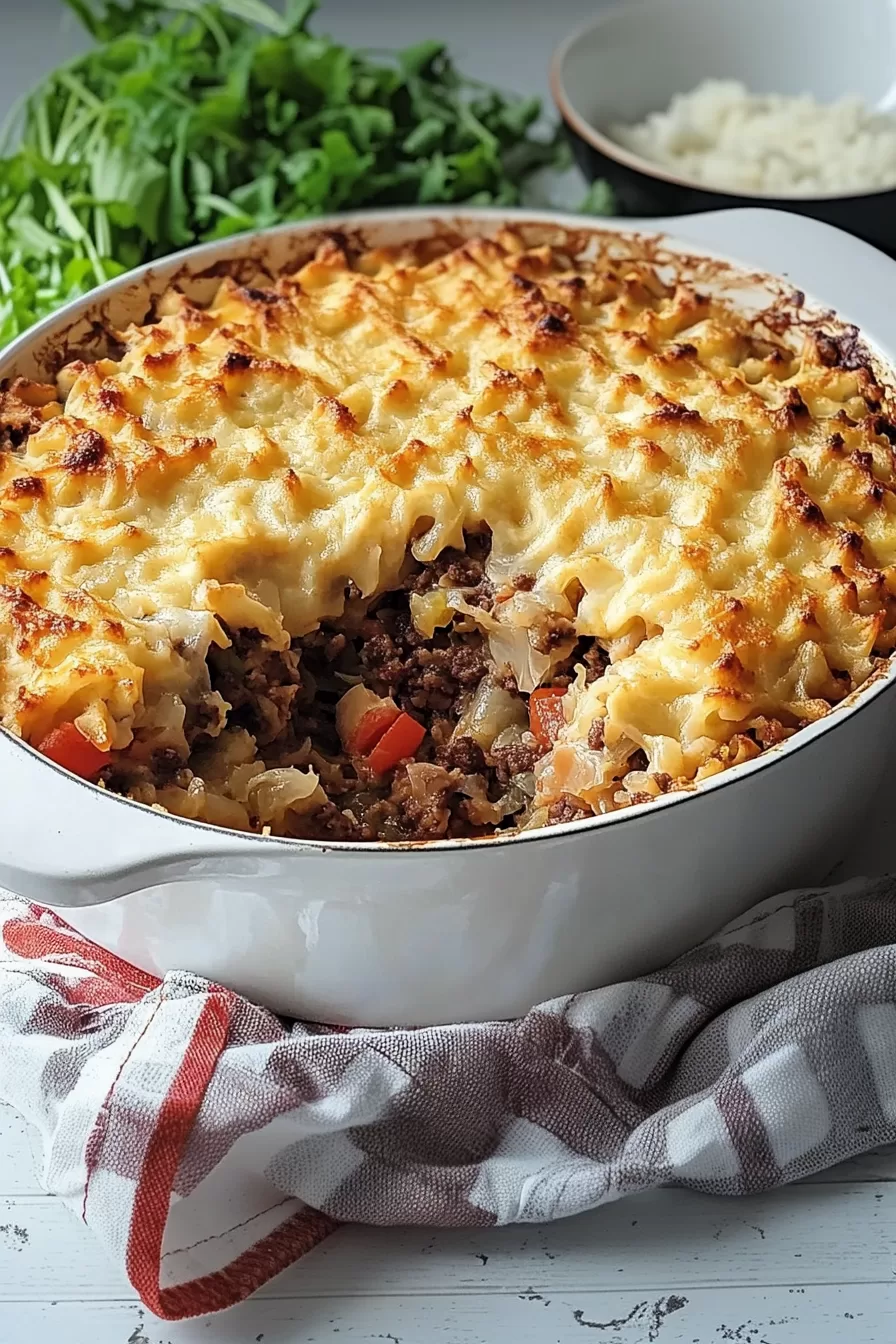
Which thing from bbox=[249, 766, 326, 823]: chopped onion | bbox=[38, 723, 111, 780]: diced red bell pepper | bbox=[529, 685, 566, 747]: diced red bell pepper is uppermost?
bbox=[38, 723, 111, 780]: diced red bell pepper

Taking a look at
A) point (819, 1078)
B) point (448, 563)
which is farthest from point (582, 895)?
point (448, 563)

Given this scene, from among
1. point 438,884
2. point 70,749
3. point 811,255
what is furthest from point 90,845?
point 811,255

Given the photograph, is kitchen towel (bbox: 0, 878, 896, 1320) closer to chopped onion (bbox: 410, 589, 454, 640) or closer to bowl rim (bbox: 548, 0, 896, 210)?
chopped onion (bbox: 410, 589, 454, 640)

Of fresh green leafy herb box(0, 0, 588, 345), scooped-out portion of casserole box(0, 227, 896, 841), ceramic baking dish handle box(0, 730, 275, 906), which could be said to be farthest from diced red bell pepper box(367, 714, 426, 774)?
fresh green leafy herb box(0, 0, 588, 345)

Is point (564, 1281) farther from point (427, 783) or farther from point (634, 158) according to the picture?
point (634, 158)

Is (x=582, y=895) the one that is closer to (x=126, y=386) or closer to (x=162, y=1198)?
(x=162, y=1198)
